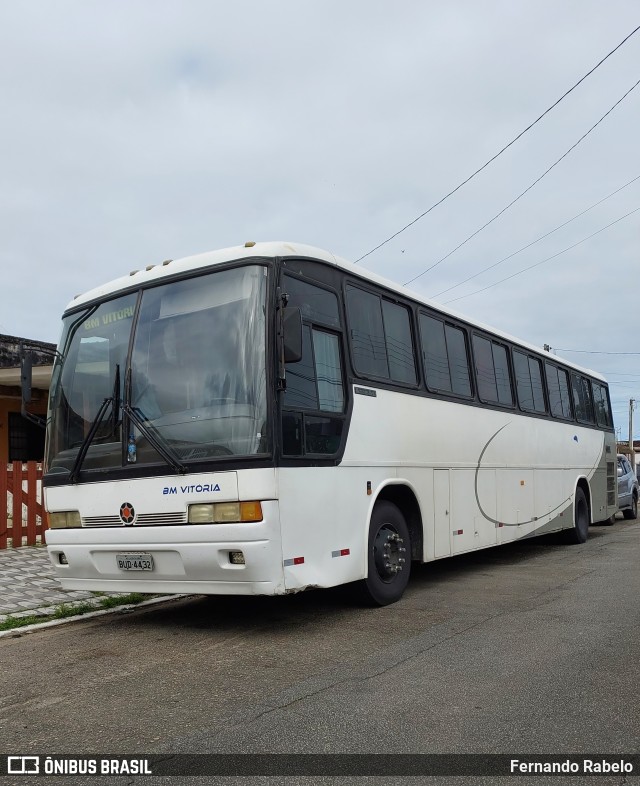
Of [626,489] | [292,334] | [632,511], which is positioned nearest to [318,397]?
[292,334]

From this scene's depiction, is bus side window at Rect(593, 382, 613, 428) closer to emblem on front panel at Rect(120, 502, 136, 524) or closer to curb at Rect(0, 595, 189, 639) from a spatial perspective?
curb at Rect(0, 595, 189, 639)

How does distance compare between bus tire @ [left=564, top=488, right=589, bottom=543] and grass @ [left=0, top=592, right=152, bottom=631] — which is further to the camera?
bus tire @ [left=564, top=488, right=589, bottom=543]

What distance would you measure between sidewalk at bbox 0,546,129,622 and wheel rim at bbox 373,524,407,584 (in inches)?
118

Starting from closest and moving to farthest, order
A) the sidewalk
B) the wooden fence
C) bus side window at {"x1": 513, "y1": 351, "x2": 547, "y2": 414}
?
the sidewalk → bus side window at {"x1": 513, "y1": 351, "x2": 547, "y2": 414} → the wooden fence

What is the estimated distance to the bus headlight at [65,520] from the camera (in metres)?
6.91

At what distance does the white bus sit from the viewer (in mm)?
6113

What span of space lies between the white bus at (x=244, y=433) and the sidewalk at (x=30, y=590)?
1.03 meters

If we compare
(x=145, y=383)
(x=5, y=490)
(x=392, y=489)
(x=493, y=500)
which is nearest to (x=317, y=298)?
(x=145, y=383)

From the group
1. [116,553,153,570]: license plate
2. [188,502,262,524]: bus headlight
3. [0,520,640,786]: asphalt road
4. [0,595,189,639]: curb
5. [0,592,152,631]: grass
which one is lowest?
[0,520,640,786]: asphalt road

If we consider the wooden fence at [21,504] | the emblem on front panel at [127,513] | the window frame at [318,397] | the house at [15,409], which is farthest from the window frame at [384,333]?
the house at [15,409]

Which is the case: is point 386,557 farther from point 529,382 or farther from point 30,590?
point 529,382

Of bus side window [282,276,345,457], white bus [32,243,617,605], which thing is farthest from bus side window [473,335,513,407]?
bus side window [282,276,345,457]

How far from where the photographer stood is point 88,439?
22.6 feet

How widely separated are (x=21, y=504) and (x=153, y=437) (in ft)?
23.8
